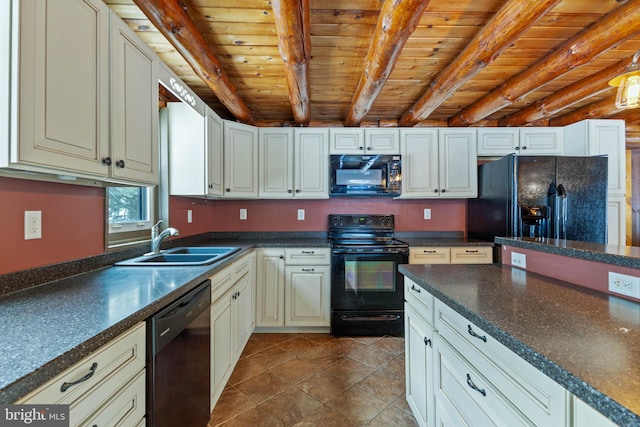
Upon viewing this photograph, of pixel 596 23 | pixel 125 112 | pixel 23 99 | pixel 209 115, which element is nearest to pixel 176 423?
pixel 23 99

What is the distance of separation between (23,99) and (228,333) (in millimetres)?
1538

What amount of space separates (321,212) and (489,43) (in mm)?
2100

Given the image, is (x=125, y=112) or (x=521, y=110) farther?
(x=521, y=110)

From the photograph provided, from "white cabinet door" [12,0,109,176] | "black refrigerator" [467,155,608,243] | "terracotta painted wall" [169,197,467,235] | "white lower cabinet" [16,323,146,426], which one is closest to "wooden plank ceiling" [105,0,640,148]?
"white cabinet door" [12,0,109,176]

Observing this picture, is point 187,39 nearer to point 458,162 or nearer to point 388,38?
point 388,38

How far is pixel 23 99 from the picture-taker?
2.60 ft

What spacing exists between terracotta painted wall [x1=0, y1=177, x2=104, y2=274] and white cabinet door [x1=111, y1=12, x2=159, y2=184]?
33cm

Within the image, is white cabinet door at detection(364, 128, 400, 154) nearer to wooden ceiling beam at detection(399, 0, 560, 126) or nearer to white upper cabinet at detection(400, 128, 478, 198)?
white upper cabinet at detection(400, 128, 478, 198)

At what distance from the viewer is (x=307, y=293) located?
2543 mm

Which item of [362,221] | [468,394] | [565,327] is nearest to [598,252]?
[565,327]

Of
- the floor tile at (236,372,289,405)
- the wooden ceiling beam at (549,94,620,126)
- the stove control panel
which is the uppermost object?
the wooden ceiling beam at (549,94,620,126)

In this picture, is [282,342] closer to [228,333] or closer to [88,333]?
[228,333]

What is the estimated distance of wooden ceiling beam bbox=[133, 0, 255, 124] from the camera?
4.40ft

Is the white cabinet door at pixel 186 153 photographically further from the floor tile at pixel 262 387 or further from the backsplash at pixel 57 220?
the floor tile at pixel 262 387
